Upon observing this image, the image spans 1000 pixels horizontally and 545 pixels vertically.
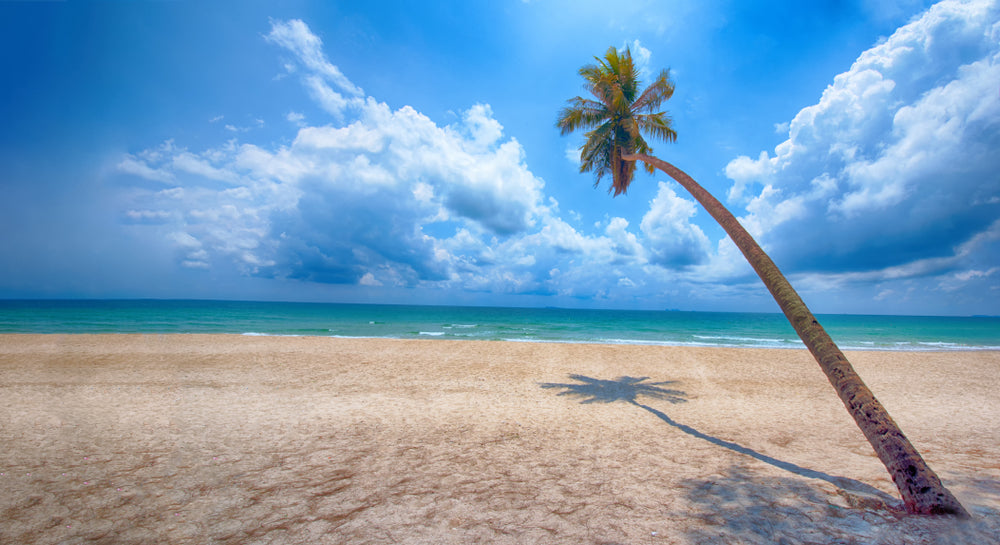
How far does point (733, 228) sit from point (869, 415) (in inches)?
125

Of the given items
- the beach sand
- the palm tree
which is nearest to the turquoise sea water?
the beach sand

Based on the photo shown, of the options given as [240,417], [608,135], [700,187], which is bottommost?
[240,417]

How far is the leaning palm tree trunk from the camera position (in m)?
3.72

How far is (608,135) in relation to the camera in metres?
11.3

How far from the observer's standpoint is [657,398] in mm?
10102

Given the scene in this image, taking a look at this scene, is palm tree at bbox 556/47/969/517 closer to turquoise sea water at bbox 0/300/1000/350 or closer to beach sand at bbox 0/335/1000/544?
beach sand at bbox 0/335/1000/544

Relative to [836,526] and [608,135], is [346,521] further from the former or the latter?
[608,135]

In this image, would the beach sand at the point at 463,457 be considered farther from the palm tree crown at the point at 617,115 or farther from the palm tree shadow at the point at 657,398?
the palm tree crown at the point at 617,115

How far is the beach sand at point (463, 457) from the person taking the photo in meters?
3.73

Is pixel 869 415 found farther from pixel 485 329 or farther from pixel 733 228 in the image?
pixel 485 329

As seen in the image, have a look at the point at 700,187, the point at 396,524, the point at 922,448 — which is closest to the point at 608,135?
the point at 700,187

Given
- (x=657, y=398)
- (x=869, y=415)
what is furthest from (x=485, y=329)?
(x=869, y=415)

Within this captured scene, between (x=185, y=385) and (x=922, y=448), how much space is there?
643 inches

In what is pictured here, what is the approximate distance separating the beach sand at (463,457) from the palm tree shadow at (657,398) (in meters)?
0.06
